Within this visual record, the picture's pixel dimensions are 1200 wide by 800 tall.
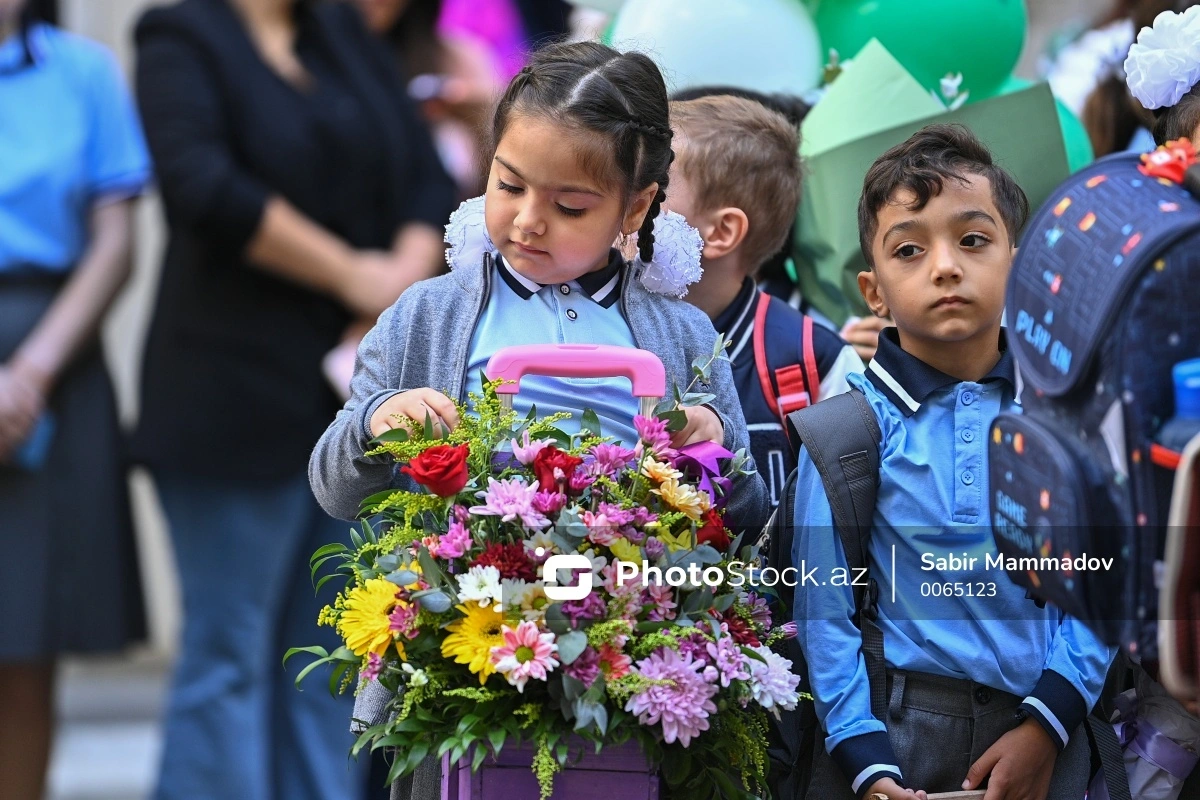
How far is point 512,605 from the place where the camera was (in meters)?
1.94

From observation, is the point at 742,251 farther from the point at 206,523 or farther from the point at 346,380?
the point at 206,523

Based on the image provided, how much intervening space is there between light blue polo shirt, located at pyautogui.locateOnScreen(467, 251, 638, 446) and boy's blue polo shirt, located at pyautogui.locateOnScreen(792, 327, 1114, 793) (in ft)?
0.94

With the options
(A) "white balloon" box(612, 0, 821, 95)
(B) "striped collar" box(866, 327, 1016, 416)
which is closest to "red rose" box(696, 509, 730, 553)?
(B) "striped collar" box(866, 327, 1016, 416)

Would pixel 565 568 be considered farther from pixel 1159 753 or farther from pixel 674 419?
pixel 1159 753

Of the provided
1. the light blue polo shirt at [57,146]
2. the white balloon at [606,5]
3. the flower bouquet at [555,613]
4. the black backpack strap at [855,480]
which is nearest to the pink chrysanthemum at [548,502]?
the flower bouquet at [555,613]

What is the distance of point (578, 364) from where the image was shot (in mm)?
2111

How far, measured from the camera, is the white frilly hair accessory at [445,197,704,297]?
236 centimetres

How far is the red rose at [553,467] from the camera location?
1.99 metres

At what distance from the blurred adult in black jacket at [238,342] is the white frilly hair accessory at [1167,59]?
214 centimetres

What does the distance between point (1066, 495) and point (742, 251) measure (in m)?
1.16

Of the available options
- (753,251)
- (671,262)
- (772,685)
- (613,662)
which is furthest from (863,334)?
(613,662)

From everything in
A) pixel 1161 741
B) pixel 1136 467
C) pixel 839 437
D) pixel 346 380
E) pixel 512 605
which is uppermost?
pixel 1136 467

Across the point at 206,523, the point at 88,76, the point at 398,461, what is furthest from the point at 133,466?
the point at 398,461

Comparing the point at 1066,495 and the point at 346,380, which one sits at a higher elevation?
the point at 1066,495
